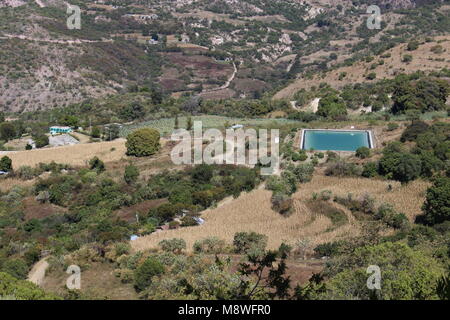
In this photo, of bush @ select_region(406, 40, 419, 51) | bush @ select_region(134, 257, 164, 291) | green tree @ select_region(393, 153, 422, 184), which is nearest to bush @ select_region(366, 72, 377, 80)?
bush @ select_region(406, 40, 419, 51)

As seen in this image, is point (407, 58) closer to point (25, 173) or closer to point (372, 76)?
point (372, 76)

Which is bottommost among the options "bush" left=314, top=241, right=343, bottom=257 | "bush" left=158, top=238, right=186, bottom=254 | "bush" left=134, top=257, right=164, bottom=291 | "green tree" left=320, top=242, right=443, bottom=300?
"bush" left=158, top=238, right=186, bottom=254

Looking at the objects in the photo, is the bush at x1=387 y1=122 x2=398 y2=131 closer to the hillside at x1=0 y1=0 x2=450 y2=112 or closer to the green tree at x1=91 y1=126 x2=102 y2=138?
the hillside at x1=0 y1=0 x2=450 y2=112

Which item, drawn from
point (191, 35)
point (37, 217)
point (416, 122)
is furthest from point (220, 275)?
point (191, 35)

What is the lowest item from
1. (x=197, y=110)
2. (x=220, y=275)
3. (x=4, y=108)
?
(x=4, y=108)

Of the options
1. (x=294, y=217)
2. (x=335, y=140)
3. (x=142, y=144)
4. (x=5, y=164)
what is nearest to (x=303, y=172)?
(x=294, y=217)

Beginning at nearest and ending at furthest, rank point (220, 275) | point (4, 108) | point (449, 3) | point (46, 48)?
point (220, 275) → point (4, 108) → point (46, 48) → point (449, 3)

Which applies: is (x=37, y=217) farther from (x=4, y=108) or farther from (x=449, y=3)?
(x=449, y=3)
